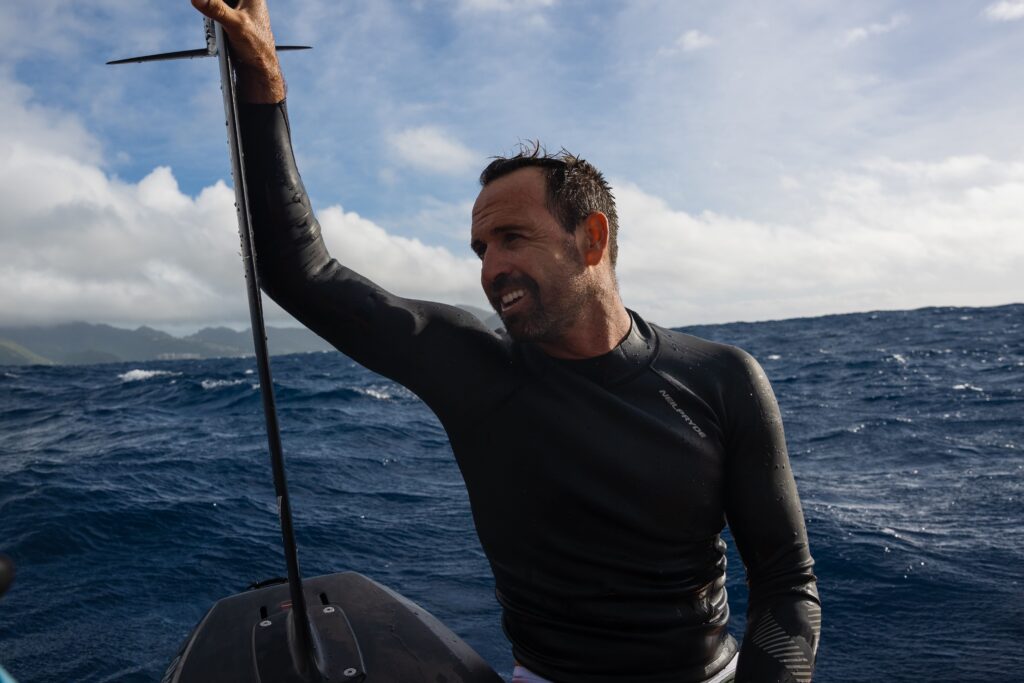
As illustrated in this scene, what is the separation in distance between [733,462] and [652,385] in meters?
0.35

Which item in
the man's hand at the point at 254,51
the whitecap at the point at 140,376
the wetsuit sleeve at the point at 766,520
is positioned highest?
the man's hand at the point at 254,51

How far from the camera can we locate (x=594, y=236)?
2348mm

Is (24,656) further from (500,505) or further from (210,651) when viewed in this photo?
(500,505)

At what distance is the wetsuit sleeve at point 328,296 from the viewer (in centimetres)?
210

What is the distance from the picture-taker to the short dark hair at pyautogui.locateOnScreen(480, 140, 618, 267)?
2.28m

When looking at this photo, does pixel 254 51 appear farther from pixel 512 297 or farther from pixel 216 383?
pixel 216 383

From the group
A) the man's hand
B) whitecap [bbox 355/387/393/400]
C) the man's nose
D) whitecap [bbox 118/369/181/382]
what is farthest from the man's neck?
whitecap [bbox 118/369/181/382]

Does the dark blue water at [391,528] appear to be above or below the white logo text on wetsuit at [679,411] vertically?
below

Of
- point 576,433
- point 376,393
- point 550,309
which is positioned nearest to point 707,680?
point 576,433

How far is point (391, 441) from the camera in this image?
569 inches

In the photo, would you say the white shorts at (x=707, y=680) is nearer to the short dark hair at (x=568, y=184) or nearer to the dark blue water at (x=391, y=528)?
the short dark hair at (x=568, y=184)

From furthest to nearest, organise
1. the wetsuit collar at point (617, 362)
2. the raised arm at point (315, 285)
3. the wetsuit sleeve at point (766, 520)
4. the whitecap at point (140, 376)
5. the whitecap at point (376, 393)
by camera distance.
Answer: the whitecap at point (140, 376), the whitecap at point (376, 393), the wetsuit collar at point (617, 362), the wetsuit sleeve at point (766, 520), the raised arm at point (315, 285)

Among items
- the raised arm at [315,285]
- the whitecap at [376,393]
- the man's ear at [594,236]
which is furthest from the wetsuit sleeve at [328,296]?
the whitecap at [376,393]

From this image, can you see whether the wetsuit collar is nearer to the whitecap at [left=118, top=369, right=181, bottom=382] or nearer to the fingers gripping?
the fingers gripping
